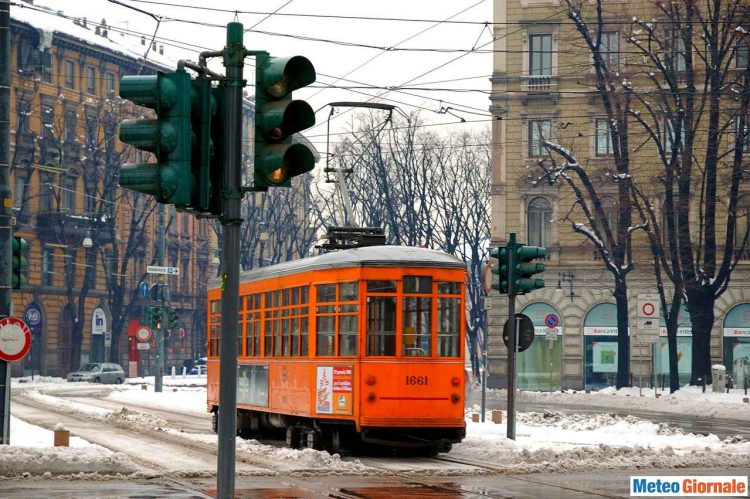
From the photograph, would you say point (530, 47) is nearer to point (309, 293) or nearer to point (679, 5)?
point (679, 5)

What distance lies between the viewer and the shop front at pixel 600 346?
57969mm

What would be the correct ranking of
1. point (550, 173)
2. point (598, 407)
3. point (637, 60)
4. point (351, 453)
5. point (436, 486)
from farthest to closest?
point (637, 60) → point (550, 173) → point (598, 407) → point (351, 453) → point (436, 486)

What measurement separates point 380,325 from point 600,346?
39540 mm

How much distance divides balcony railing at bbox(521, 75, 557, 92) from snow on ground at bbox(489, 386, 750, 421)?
13.1 metres

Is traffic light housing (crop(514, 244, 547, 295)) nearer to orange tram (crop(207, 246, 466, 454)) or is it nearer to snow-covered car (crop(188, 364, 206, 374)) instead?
orange tram (crop(207, 246, 466, 454))

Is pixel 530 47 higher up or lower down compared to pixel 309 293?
higher up

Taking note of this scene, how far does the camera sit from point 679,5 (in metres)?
44.3

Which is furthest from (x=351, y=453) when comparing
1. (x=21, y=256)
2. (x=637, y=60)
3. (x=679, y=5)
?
(x=637, y=60)

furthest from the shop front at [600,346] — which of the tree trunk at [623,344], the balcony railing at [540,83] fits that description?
the balcony railing at [540,83]

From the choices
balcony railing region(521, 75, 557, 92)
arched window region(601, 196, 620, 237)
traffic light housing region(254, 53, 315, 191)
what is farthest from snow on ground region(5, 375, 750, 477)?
balcony railing region(521, 75, 557, 92)

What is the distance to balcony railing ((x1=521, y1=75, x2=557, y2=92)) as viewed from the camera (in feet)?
189

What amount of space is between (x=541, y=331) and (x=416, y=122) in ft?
32.3

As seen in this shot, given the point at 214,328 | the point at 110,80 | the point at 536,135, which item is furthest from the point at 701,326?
the point at 110,80

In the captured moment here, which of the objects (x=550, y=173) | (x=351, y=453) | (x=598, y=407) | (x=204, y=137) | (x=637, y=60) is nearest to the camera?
(x=204, y=137)
